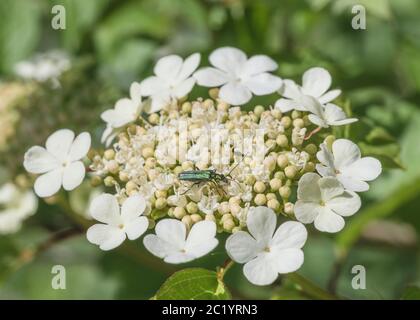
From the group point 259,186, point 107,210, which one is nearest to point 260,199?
point 259,186

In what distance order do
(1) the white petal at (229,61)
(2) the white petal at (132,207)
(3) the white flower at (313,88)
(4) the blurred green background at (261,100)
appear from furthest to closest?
(4) the blurred green background at (261,100) < (1) the white petal at (229,61) < (3) the white flower at (313,88) < (2) the white petal at (132,207)

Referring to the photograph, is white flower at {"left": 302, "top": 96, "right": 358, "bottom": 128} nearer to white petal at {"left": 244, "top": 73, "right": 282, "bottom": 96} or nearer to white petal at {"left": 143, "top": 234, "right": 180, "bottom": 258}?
white petal at {"left": 244, "top": 73, "right": 282, "bottom": 96}

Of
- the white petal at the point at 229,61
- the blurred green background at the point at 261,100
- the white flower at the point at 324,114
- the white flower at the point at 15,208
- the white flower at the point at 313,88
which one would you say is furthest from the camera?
the white flower at the point at 15,208

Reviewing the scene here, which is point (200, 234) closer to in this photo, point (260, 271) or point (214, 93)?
point (260, 271)

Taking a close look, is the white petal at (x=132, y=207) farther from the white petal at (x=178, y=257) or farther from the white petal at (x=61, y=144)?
the white petal at (x=61, y=144)

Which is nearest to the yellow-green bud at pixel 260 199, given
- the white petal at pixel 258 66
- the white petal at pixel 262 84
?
→ the white petal at pixel 262 84

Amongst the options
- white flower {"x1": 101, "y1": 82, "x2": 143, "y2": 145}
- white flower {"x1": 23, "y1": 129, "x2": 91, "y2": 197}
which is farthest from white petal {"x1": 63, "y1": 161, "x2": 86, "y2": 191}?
white flower {"x1": 101, "y1": 82, "x2": 143, "y2": 145}
